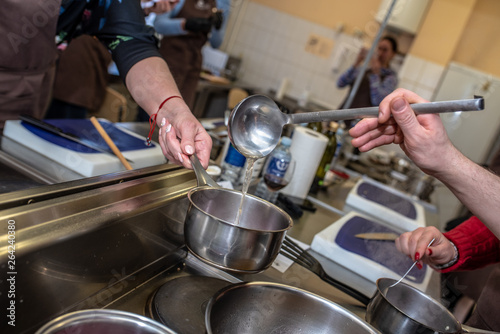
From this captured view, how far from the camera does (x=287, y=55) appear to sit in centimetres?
473

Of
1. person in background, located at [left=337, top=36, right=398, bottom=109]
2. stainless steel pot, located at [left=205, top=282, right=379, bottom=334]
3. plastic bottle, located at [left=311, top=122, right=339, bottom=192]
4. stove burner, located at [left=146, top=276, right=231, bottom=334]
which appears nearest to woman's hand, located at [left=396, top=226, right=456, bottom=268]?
stainless steel pot, located at [left=205, top=282, right=379, bottom=334]

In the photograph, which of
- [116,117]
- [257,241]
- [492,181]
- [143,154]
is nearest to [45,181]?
[143,154]

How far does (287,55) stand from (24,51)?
12.6 feet

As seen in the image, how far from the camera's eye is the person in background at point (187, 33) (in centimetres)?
290

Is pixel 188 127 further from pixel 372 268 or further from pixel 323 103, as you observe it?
pixel 323 103

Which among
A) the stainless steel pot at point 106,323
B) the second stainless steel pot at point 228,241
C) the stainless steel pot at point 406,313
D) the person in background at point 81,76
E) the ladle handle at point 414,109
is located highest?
the ladle handle at point 414,109

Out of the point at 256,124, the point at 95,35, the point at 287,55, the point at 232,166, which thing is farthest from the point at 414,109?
the point at 287,55

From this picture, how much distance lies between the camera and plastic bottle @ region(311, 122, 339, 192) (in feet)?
5.61

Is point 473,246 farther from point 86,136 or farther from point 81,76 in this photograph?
point 81,76

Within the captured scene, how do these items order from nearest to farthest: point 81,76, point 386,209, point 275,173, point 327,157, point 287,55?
1. point 275,173
2. point 386,209
3. point 327,157
4. point 81,76
5. point 287,55

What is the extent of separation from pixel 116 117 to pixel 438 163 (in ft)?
6.65

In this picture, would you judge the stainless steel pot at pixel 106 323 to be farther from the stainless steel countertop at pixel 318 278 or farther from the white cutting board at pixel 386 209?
the white cutting board at pixel 386 209

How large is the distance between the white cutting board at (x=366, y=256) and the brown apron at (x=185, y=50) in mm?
2113

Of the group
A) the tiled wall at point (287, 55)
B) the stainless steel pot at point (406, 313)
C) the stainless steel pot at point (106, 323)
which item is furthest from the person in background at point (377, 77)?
the stainless steel pot at point (106, 323)
